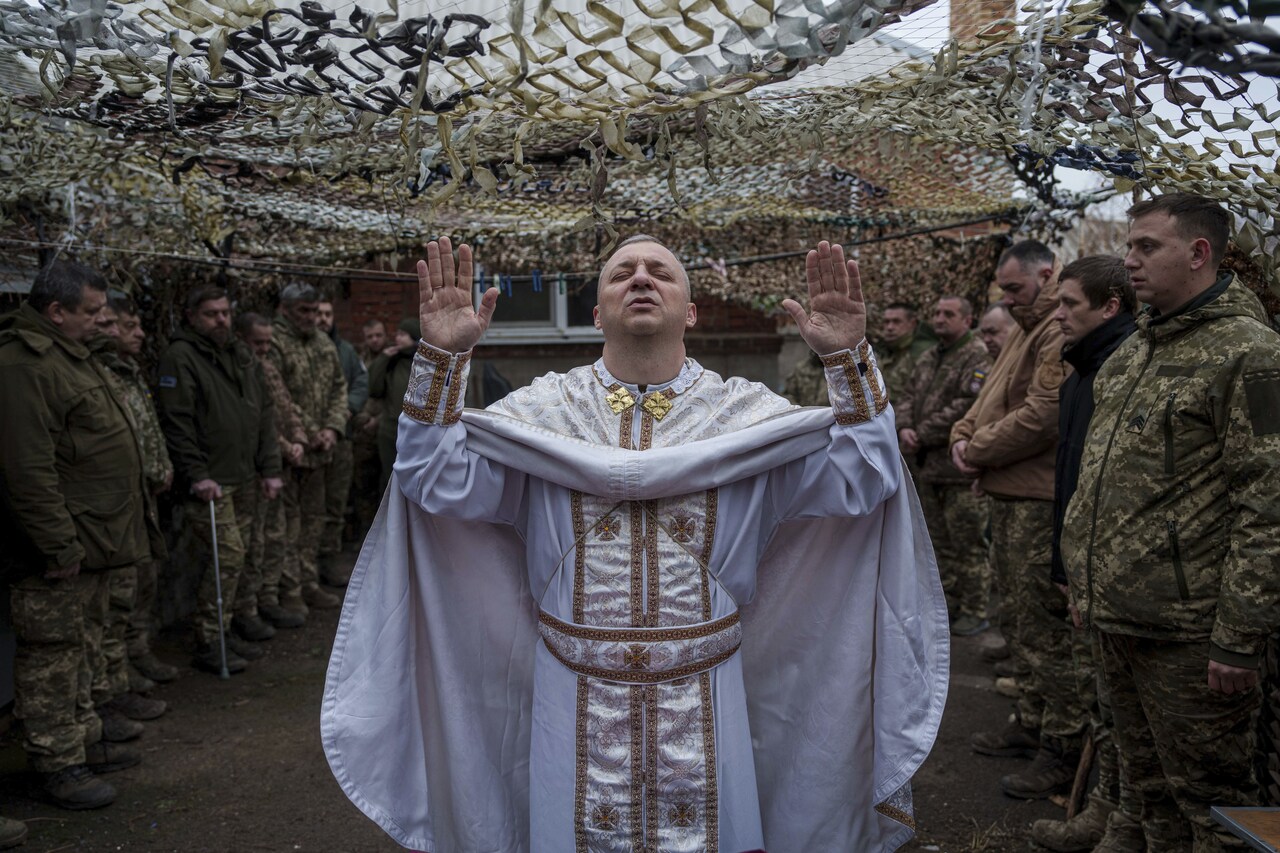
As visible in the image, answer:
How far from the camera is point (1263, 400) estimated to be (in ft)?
8.45

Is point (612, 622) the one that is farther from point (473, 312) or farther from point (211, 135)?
point (211, 135)

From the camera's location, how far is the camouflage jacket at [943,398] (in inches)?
232

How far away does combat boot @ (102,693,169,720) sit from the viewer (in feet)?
16.6

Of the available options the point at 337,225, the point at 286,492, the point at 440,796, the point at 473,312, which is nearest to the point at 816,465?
the point at 473,312

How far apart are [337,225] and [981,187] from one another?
11.4 ft

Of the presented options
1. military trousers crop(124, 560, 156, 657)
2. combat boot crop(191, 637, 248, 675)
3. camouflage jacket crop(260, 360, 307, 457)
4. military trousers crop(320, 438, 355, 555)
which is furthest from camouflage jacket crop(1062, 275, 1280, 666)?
military trousers crop(320, 438, 355, 555)

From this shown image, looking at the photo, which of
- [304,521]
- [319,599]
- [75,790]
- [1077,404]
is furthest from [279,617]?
[1077,404]

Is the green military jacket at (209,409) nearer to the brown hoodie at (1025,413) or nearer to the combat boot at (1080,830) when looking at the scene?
the brown hoodie at (1025,413)

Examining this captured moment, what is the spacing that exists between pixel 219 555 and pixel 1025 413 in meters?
4.21

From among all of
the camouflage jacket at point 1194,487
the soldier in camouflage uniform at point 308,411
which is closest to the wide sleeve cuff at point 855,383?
the camouflage jacket at point 1194,487

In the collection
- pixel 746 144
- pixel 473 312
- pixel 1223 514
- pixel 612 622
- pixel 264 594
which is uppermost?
pixel 746 144

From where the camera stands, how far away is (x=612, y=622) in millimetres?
2467

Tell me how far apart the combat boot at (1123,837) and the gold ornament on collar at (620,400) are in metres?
2.09

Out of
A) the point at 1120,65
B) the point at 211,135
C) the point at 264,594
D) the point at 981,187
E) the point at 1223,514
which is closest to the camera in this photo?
the point at 1120,65
